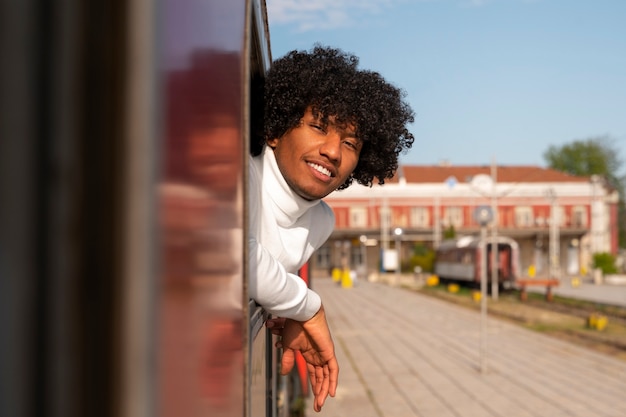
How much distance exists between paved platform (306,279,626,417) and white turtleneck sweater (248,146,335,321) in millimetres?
6115

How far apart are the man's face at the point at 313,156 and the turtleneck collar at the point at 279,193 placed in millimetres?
12

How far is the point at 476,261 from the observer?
118 feet

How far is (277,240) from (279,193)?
0.10m

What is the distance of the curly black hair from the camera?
5.95 ft

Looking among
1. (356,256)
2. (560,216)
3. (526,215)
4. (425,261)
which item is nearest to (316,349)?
(425,261)

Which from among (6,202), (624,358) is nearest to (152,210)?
(6,202)

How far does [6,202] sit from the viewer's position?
1.24 feet

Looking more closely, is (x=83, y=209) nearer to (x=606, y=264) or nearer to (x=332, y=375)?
(x=332, y=375)

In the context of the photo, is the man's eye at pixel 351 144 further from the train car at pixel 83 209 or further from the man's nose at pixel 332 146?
the train car at pixel 83 209

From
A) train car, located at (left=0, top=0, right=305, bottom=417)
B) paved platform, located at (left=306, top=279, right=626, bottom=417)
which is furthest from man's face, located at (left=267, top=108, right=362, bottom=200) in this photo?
paved platform, located at (left=306, top=279, right=626, bottom=417)

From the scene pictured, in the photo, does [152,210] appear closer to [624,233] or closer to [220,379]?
[220,379]

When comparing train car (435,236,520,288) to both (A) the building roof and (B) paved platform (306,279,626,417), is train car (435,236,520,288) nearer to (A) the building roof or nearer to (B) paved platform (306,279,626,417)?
(B) paved platform (306,279,626,417)

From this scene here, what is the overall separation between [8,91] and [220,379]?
532 mm

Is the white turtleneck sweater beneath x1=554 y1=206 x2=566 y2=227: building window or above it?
beneath
